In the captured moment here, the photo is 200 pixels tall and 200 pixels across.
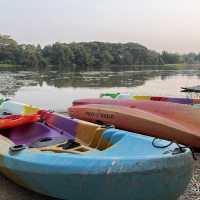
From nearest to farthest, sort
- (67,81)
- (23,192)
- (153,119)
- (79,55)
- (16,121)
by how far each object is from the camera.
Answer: (23,192) → (16,121) → (153,119) → (67,81) → (79,55)

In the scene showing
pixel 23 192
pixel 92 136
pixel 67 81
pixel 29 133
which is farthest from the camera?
pixel 67 81

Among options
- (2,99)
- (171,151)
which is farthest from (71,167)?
(2,99)

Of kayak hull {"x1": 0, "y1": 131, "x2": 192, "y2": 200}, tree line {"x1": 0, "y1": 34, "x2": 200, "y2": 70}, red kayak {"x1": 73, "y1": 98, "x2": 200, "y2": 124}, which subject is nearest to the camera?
kayak hull {"x1": 0, "y1": 131, "x2": 192, "y2": 200}

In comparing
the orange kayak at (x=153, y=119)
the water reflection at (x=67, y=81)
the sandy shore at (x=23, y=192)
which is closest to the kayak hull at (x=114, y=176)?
the sandy shore at (x=23, y=192)

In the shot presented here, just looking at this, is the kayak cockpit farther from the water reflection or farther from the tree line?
the tree line

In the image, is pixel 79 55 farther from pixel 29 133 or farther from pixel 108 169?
pixel 108 169

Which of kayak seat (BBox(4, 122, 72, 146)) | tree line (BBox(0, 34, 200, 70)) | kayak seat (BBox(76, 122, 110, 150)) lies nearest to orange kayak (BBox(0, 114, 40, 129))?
kayak seat (BBox(4, 122, 72, 146))

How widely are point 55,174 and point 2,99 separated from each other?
467cm

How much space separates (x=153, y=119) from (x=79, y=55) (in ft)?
186

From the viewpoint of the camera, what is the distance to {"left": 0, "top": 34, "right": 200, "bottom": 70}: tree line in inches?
2213

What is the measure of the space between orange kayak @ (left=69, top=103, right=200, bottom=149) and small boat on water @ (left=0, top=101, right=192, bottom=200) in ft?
5.12

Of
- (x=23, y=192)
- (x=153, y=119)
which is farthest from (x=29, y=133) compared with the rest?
(x=153, y=119)

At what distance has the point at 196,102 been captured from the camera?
8.38 m

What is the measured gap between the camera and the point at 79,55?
204ft
